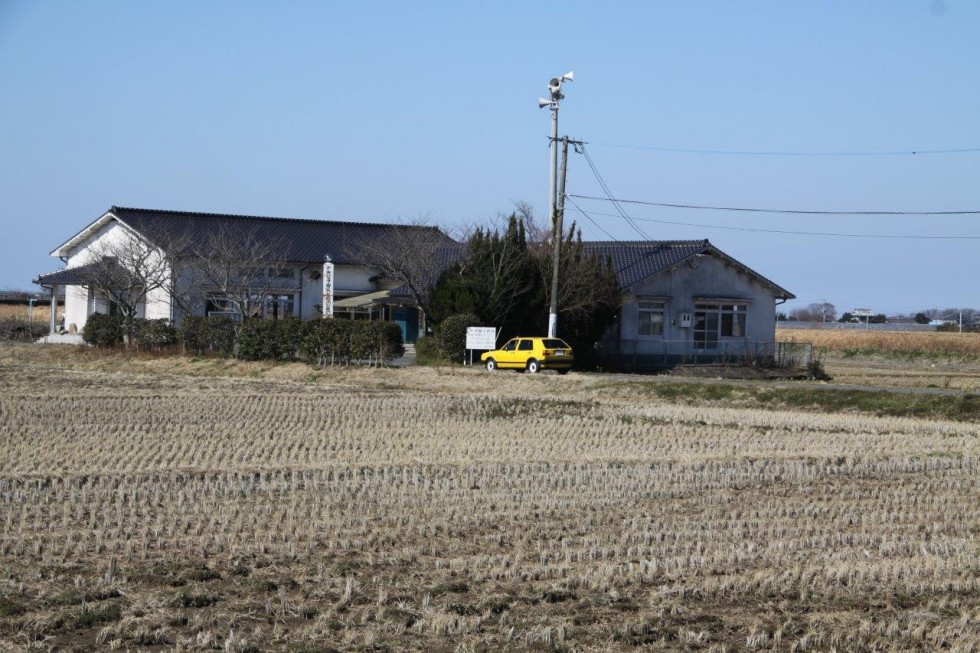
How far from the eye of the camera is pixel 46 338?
4712 cm

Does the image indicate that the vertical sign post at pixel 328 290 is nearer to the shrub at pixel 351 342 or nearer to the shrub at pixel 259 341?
the shrub at pixel 259 341

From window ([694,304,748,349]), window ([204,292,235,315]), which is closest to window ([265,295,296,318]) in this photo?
window ([204,292,235,315])

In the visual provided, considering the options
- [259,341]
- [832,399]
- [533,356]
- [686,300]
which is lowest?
[832,399]

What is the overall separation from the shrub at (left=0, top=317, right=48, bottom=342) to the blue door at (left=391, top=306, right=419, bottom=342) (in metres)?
16.4

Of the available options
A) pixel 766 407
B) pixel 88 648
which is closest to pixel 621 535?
pixel 88 648

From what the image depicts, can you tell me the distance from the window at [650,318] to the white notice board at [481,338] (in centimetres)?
749

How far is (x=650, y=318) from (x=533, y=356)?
824cm

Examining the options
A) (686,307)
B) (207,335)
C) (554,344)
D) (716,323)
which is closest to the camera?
(554,344)

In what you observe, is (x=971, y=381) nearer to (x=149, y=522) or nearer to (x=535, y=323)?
(x=535, y=323)

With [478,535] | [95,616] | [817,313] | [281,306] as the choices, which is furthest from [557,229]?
[817,313]

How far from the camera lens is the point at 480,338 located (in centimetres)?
3331

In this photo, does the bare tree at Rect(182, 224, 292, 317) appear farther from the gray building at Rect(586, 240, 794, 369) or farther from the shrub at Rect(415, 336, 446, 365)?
the gray building at Rect(586, 240, 794, 369)

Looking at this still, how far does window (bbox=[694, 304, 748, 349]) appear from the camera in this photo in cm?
3972

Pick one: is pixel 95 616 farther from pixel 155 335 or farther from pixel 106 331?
pixel 106 331
